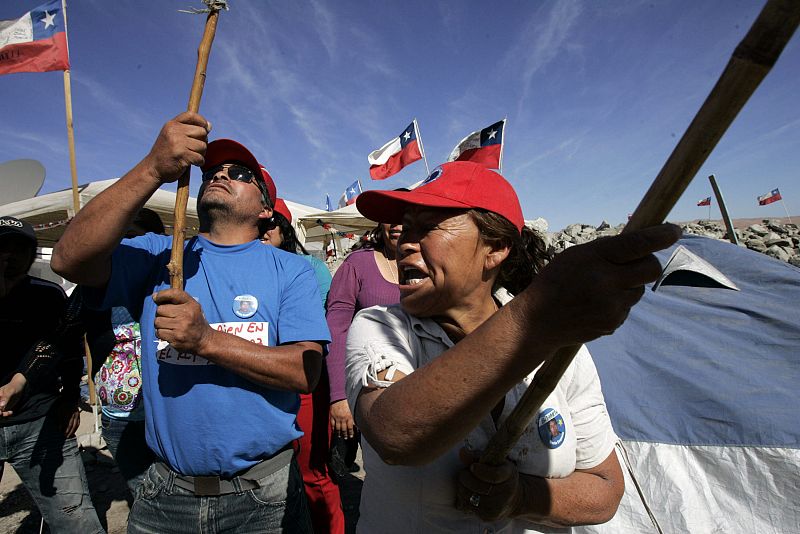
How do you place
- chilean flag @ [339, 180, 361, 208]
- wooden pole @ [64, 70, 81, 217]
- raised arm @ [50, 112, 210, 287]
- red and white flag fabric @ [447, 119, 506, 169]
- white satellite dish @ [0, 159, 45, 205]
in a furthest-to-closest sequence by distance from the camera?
chilean flag @ [339, 180, 361, 208] < white satellite dish @ [0, 159, 45, 205] < red and white flag fabric @ [447, 119, 506, 169] < wooden pole @ [64, 70, 81, 217] < raised arm @ [50, 112, 210, 287]

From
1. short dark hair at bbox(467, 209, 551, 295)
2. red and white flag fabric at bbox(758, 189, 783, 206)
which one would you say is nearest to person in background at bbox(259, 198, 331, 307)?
short dark hair at bbox(467, 209, 551, 295)

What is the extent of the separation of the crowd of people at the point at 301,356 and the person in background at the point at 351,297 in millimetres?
49

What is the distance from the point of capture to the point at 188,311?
1.37 m

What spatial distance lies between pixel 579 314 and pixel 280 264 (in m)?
1.58

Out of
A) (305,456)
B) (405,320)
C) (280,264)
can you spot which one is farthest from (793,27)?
(305,456)

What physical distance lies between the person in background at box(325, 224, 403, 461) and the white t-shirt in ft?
4.14

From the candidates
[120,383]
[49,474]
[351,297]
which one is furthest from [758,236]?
[49,474]

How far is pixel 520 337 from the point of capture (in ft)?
2.19

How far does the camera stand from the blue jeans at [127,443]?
2576 mm

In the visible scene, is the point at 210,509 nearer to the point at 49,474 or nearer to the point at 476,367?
the point at 476,367

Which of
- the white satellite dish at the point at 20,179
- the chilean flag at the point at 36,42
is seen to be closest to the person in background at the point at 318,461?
the chilean flag at the point at 36,42

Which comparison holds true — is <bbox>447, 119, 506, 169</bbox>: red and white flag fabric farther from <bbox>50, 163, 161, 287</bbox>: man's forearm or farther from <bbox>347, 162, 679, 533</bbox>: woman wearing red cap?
<bbox>50, 163, 161, 287</bbox>: man's forearm

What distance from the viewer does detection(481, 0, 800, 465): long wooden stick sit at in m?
0.50

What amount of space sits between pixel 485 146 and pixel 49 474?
606 centimetres
